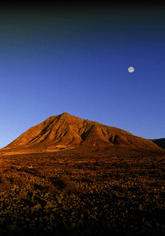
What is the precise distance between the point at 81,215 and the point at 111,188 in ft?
14.3

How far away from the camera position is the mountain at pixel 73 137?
93.6m

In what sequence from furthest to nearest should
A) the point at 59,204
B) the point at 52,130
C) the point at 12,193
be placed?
the point at 52,130, the point at 12,193, the point at 59,204

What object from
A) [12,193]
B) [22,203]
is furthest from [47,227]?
[12,193]

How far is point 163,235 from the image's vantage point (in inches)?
189

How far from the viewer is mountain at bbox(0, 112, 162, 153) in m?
93.6

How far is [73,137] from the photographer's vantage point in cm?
10288

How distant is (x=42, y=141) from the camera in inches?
3994

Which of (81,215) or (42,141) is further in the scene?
(42,141)

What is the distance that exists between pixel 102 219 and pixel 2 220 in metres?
3.92

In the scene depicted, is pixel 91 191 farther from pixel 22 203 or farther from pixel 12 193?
pixel 12 193

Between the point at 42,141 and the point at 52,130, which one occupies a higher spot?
the point at 52,130

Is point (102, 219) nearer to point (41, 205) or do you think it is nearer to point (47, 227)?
point (47, 227)

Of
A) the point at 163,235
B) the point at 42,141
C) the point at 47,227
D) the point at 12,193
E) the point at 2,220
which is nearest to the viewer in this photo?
the point at 163,235

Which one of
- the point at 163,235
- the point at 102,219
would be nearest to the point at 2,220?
the point at 102,219
